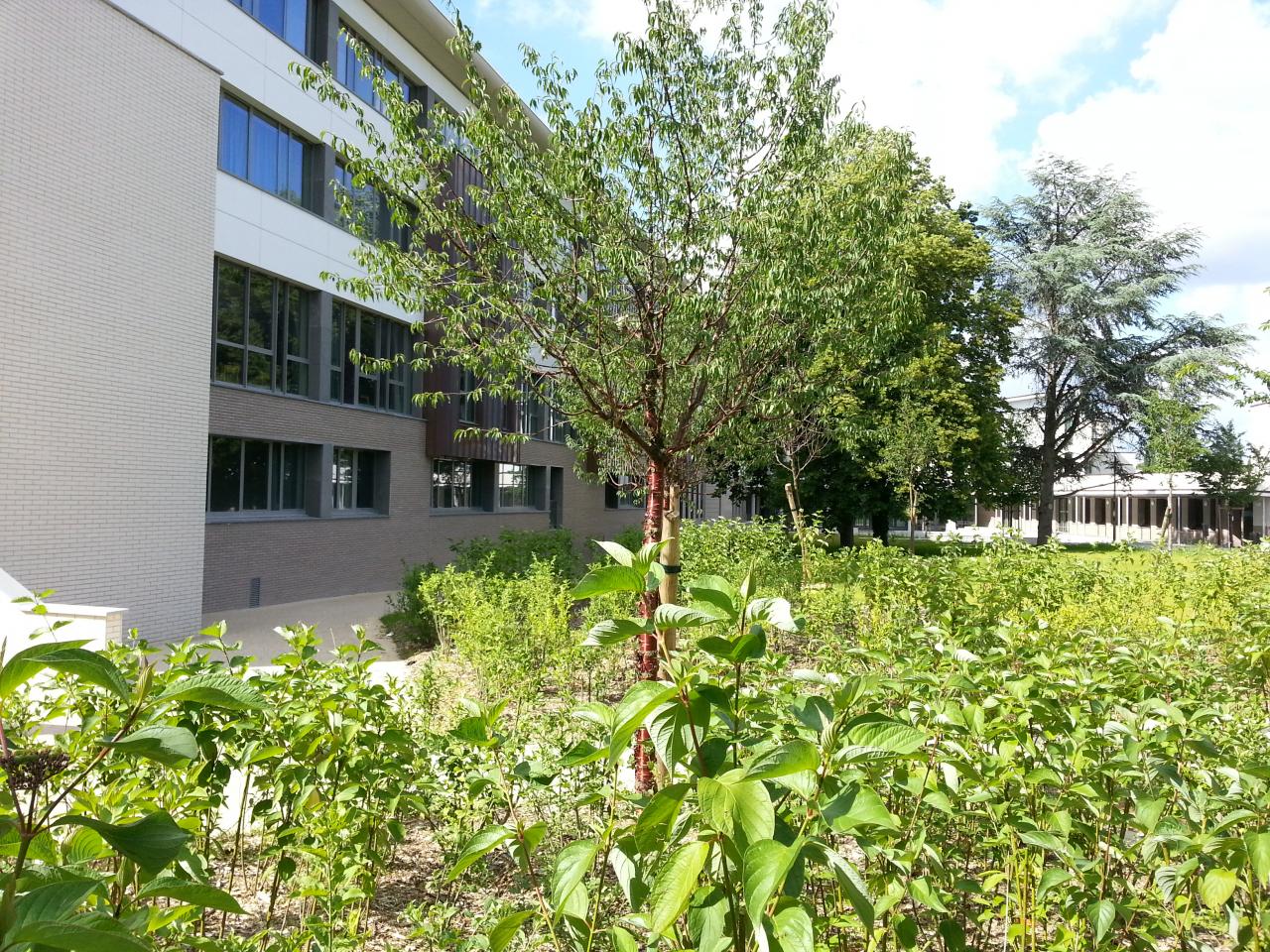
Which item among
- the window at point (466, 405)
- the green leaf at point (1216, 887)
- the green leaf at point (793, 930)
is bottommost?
the green leaf at point (1216, 887)

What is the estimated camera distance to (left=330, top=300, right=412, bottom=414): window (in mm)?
17109

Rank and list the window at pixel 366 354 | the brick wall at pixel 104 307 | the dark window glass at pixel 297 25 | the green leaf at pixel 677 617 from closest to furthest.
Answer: the green leaf at pixel 677 617 → the brick wall at pixel 104 307 → the dark window glass at pixel 297 25 → the window at pixel 366 354

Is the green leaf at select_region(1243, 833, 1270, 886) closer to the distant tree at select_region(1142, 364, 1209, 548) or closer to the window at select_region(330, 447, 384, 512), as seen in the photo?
the window at select_region(330, 447, 384, 512)

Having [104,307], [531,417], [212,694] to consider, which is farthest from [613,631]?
[531,417]

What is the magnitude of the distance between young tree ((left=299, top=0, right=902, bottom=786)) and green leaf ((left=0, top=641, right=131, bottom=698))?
4170mm

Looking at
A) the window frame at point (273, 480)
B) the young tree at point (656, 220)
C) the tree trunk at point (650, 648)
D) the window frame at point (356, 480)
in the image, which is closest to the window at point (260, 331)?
the window frame at point (273, 480)

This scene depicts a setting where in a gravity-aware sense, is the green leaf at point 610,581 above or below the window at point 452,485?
below

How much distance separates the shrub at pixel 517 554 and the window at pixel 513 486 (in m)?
10.8

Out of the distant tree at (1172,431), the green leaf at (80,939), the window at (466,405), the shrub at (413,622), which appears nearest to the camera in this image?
the green leaf at (80,939)

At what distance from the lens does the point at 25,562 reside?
364 inches

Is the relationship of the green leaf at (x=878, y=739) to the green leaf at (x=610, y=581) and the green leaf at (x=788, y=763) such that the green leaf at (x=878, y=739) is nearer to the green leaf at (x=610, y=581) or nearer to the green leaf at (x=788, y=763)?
the green leaf at (x=788, y=763)

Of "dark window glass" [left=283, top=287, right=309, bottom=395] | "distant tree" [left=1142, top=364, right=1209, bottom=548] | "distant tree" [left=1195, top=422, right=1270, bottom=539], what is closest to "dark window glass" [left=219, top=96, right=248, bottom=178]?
"dark window glass" [left=283, top=287, right=309, bottom=395]

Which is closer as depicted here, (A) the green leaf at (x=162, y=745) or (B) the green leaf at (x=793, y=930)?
(A) the green leaf at (x=162, y=745)

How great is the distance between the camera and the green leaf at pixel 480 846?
1.49 metres
